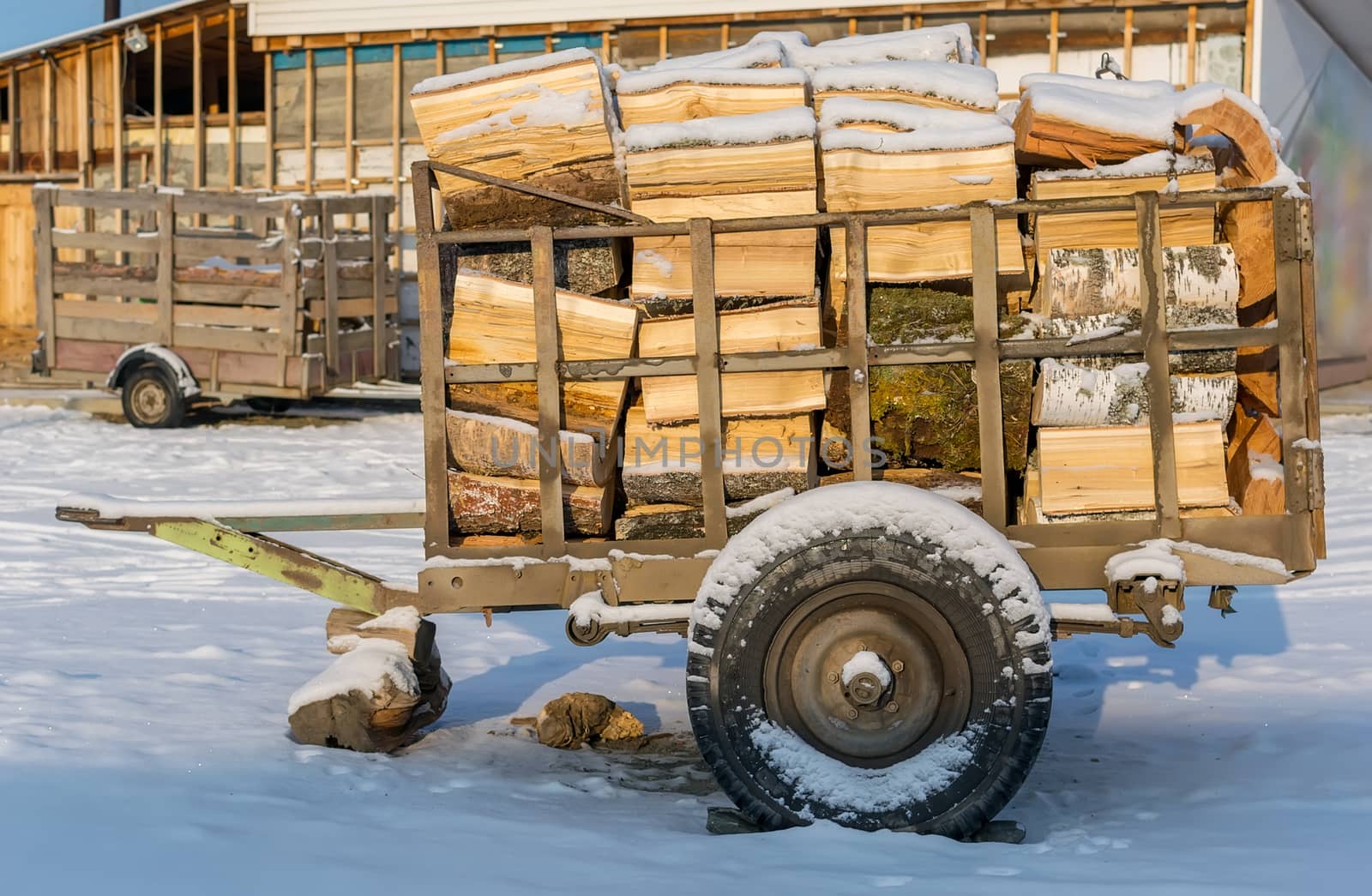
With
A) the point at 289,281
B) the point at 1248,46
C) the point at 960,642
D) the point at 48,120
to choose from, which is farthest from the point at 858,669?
the point at 48,120

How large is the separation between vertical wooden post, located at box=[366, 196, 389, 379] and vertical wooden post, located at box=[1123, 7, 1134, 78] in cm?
849

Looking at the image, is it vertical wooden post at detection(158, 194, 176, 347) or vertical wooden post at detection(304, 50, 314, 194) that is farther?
vertical wooden post at detection(304, 50, 314, 194)

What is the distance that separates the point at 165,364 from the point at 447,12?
22.9ft

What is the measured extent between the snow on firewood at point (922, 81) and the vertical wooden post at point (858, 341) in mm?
639

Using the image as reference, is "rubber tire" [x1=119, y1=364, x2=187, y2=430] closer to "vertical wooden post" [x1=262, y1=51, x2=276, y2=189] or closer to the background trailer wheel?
"vertical wooden post" [x1=262, y1=51, x2=276, y2=189]

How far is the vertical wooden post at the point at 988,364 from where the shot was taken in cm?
394

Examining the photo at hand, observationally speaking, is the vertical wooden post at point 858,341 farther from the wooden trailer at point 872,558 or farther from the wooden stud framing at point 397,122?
the wooden stud framing at point 397,122

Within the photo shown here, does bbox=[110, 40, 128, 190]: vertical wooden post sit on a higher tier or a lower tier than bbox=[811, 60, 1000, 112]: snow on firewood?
higher

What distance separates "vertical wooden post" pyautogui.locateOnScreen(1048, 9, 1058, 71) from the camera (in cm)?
→ 1587

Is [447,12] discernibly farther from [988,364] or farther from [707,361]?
[988,364]

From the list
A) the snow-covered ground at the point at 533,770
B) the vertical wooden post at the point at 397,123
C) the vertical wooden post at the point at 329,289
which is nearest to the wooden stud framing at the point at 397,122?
the vertical wooden post at the point at 397,123

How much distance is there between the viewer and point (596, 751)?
16.1 feet

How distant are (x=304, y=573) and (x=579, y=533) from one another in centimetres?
112

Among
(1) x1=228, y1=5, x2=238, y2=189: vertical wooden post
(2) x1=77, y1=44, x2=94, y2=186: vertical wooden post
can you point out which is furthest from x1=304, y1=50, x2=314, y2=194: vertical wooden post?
(2) x1=77, y1=44, x2=94, y2=186: vertical wooden post
